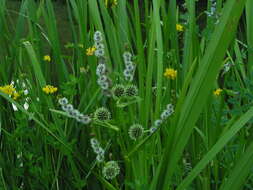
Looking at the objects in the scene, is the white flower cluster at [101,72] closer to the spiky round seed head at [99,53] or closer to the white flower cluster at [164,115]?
the spiky round seed head at [99,53]

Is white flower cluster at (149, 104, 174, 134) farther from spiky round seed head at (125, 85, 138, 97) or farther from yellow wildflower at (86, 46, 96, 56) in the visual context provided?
yellow wildflower at (86, 46, 96, 56)

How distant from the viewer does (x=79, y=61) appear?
1313 mm

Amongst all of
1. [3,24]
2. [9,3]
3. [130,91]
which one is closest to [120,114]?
[130,91]

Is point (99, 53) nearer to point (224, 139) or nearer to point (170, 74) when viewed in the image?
point (224, 139)

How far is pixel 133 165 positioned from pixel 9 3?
5875 millimetres

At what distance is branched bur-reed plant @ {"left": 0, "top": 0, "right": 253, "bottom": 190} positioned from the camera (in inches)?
32.5

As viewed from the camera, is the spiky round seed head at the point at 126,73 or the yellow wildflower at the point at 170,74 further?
the yellow wildflower at the point at 170,74

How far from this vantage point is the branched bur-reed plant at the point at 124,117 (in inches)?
32.5

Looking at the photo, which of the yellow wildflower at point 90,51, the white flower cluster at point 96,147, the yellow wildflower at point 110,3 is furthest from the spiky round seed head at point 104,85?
the yellow wildflower at point 110,3

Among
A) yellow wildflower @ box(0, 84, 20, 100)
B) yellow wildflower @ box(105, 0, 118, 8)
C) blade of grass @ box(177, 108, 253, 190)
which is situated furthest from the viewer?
yellow wildflower @ box(105, 0, 118, 8)

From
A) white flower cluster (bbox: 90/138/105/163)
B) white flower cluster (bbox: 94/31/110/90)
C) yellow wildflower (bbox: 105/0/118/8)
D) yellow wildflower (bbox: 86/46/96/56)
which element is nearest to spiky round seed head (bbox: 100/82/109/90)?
white flower cluster (bbox: 94/31/110/90)

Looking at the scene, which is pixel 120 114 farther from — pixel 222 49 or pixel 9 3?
pixel 9 3

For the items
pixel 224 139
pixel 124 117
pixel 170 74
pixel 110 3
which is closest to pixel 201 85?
pixel 224 139

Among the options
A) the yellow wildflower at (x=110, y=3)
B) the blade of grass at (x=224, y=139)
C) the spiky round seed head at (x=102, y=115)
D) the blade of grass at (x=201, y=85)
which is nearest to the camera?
the blade of grass at (x=201, y=85)
